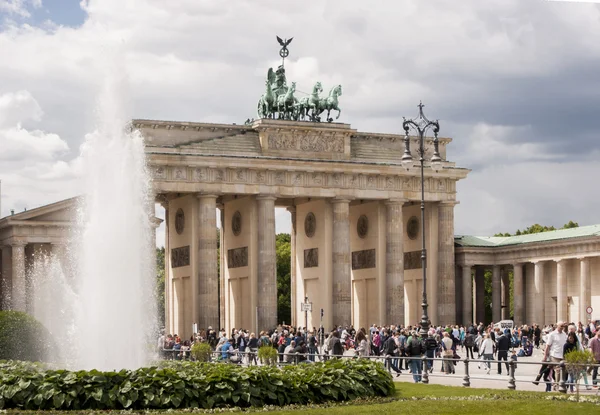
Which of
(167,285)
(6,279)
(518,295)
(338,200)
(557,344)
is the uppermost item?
(338,200)

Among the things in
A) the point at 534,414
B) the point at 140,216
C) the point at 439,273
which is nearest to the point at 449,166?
the point at 439,273

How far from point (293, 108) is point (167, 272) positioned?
14.7m

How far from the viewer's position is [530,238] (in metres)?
90.5

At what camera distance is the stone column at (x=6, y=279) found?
70.7m

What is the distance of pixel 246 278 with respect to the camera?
268 feet

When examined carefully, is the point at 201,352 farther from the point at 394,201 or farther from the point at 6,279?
the point at 394,201

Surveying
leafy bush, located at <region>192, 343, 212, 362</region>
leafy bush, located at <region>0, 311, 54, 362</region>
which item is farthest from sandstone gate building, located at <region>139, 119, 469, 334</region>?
leafy bush, located at <region>0, 311, 54, 362</region>

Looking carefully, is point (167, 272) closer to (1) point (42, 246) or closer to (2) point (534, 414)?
(1) point (42, 246)

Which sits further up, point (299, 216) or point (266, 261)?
point (299, 216)

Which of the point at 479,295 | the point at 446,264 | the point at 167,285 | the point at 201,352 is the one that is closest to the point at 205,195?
the point at 167,285

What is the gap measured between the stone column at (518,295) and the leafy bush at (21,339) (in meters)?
51.3

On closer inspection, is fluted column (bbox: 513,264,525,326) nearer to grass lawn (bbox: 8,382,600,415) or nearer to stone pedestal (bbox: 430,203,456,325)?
stone pedestal (bbox: 430,203,456,325)

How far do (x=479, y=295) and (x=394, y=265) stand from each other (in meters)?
14.8

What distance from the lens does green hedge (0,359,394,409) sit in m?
26.7
